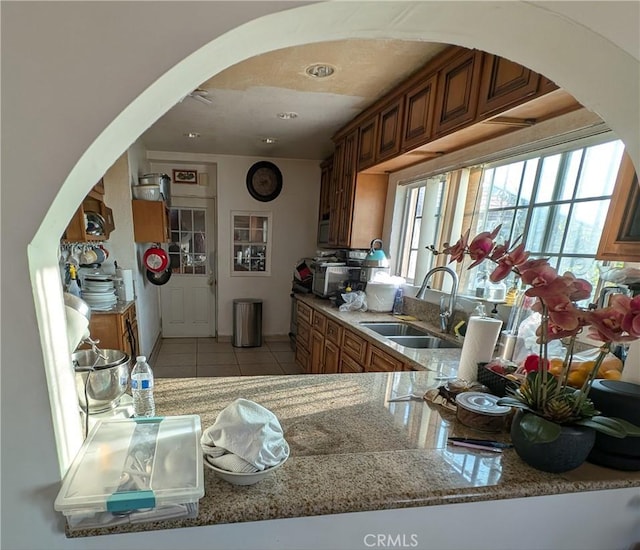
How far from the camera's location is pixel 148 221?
353 centimetres

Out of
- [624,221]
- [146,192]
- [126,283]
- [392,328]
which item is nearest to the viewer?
[624,221]

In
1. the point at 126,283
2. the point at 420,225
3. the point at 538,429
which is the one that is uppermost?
the point at 420,225

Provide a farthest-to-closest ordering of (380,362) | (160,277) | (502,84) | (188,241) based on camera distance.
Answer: (188,241), (160,277), (380,362), (502,84)

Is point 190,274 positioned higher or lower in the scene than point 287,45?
lower

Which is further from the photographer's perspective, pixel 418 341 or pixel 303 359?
pixel 303 359

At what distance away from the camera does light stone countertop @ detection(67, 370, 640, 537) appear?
708 millimetres

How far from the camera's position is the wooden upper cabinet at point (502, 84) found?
1.34m

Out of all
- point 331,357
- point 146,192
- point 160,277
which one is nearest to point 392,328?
point 331,357

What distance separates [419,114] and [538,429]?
194 centimetres

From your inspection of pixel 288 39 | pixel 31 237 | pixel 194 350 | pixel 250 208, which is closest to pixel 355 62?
pixel 288 39

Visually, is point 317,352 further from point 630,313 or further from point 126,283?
point 630,313

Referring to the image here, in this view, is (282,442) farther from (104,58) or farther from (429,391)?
(104,58)

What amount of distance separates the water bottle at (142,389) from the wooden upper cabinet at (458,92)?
1.83m

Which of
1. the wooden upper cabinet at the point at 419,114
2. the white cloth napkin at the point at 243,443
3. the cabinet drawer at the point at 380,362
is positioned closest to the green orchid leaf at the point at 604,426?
the white cloth napkin at the point at 243,443
